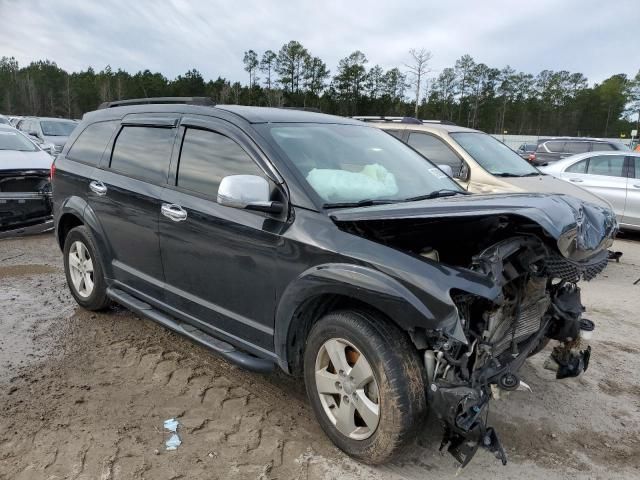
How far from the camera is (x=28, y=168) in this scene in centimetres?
757

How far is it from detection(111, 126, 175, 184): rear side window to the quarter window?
424cm

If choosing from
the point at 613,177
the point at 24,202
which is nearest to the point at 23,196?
the point at 24,202

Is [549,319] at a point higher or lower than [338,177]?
lower

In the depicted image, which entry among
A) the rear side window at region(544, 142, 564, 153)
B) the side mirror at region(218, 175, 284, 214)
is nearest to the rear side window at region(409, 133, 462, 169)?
the side mirror at region(218, 175, 284, 214)

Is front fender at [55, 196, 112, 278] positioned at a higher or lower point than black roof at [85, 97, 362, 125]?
lower

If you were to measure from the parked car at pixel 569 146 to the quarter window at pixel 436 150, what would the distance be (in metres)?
8.88

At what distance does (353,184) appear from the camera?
322cm

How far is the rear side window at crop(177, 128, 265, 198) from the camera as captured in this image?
3264 mm

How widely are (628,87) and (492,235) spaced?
85.2m

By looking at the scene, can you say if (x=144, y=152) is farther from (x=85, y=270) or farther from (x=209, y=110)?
(x=85, y=270)

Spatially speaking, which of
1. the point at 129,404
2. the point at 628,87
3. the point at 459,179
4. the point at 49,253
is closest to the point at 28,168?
the point at 49,253

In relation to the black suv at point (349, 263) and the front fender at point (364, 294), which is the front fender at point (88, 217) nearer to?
the black suv at point (349, 263)

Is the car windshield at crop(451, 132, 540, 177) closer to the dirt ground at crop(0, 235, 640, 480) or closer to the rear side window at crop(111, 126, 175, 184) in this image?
the dirt ground at crop(0, 235, 640, 480)

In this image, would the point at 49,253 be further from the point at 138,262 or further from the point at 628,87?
the point at 628,87
